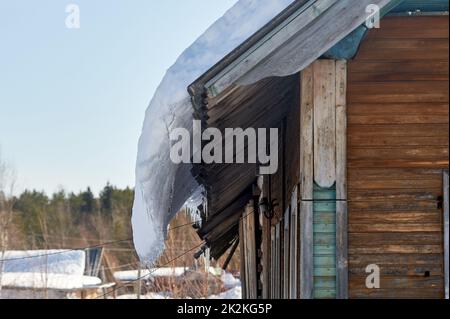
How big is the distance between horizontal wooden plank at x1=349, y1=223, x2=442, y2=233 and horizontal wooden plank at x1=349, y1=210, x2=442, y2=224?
2cm

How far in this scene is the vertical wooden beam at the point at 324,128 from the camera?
7.36 meters

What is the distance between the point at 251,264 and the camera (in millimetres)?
16406

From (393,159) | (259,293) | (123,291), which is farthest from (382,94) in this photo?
(123,291)

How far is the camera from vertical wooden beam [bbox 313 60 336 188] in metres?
7.36

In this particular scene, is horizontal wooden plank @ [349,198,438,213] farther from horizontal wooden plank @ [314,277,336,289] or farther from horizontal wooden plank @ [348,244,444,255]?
horizontal wooden plank @ [314,277,336,289]

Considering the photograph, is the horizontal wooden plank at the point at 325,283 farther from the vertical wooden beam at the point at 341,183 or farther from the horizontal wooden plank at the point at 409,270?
the horizontal wooden plank at the point at 409,270

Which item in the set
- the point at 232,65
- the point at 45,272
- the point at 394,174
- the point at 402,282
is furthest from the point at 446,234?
the point at 45,272

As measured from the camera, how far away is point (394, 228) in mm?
7461

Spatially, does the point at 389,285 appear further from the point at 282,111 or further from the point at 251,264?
the point at 251,264

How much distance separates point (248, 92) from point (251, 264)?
8884 mm

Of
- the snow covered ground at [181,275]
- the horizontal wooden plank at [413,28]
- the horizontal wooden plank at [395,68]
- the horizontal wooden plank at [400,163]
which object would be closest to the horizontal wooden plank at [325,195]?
the horizontal wooden plank at [400,163]

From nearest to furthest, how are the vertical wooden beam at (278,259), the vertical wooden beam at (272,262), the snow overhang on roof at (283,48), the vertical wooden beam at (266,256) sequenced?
the snow overhang on roof at (283,48) → the vertical wooden beam at (278,259) → the vertical wooden beam at (272,262) → the vertical wooden beam at (266,256)

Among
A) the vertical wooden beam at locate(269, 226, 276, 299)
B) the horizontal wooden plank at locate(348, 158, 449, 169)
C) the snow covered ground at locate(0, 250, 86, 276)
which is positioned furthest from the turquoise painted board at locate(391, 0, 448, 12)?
the snow covered ground at locate(0, 250, 86, 276)

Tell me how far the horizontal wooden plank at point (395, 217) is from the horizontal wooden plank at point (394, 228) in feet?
0.08
